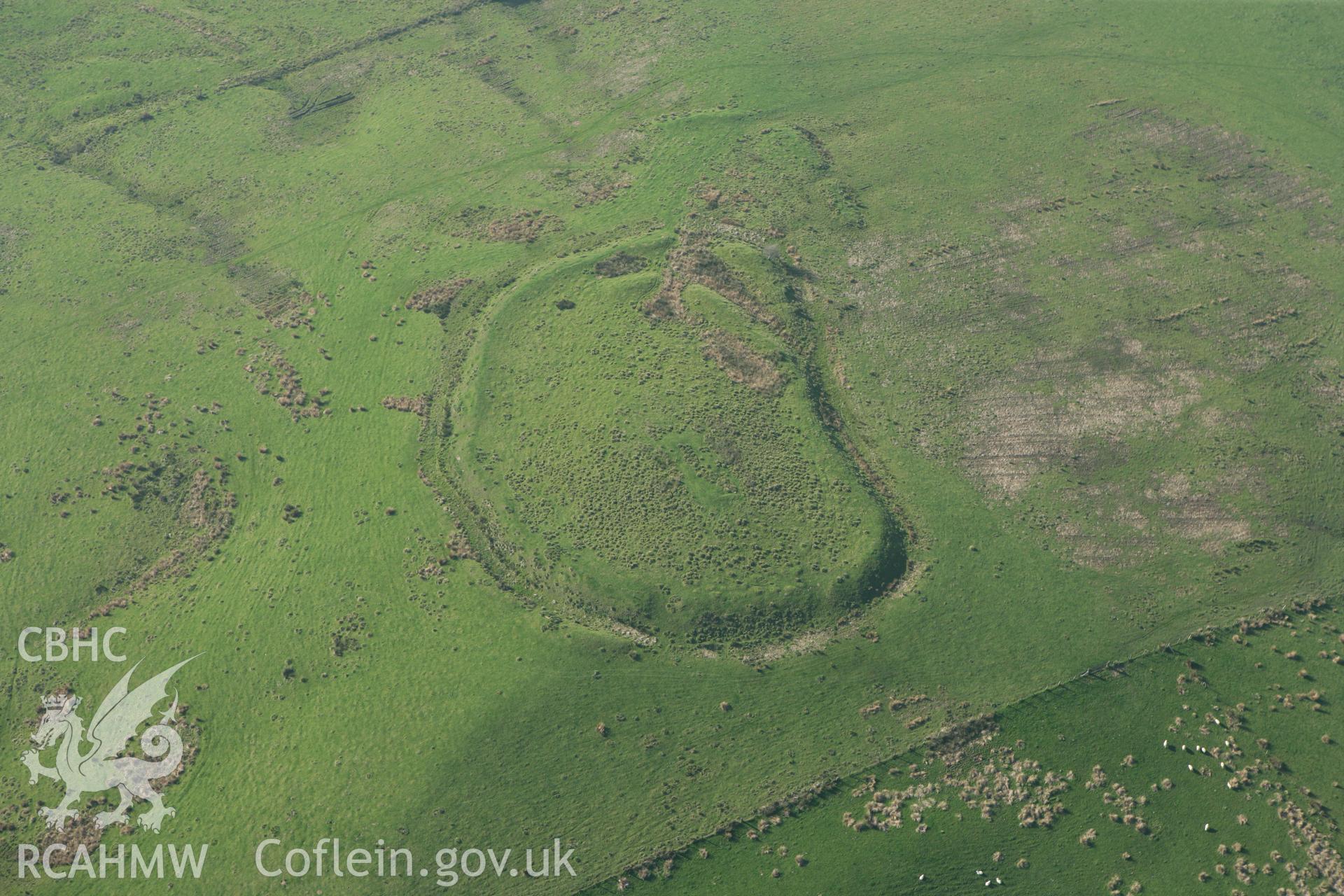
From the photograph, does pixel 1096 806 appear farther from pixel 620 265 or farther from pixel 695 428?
pixel 620 265

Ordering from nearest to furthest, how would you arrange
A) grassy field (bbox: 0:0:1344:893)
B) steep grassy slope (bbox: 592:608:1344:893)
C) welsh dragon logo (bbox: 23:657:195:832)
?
steep grassy slope (bbox: 592:608:1344:893), welsh dragon logo (bbox: 23:657:195:832), grassy field (bbox: 0:0:1344:893)

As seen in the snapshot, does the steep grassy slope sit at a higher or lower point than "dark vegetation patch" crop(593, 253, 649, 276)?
lower

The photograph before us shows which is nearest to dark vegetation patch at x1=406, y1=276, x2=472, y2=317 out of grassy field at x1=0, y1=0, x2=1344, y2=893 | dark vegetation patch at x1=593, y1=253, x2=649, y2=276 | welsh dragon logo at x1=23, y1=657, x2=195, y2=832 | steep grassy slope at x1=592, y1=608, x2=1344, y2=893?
grassy field at x1=0, y1=0, x2=1344, y2=893

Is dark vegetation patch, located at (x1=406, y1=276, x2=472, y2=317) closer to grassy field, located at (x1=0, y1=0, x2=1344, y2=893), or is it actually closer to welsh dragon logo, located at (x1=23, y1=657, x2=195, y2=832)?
grassy field, located at (x1=0, y1=0, x2=1344, y2=893)

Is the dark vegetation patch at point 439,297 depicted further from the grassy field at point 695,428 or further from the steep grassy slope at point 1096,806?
the steep grassy slope at point 1096,806

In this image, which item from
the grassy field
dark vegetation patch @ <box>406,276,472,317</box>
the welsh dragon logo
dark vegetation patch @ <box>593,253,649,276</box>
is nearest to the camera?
the welsh dragon logo

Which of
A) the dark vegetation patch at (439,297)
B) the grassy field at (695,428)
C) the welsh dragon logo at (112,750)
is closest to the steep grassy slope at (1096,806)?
the grassy field at (695,428)

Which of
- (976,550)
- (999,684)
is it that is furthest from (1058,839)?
(976,550)
